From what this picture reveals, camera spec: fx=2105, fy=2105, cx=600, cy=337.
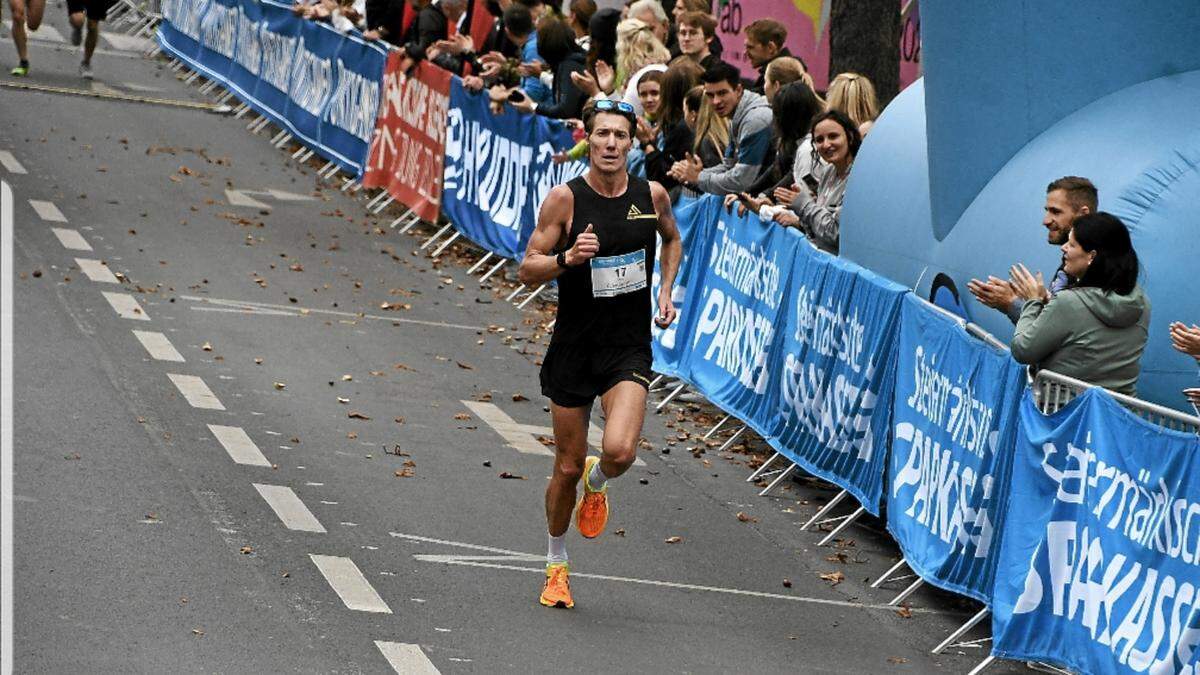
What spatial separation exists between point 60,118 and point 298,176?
3.51 m

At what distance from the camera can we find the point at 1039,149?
10578 mm

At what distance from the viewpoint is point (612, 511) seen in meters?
10.9

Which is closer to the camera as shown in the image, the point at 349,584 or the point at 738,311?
the point at 349,584

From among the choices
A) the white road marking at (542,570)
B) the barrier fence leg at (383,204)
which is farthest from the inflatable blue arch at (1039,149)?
the barrier fence leg at (383,204)

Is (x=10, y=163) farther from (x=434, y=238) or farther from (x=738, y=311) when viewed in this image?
(x=738, y=311)

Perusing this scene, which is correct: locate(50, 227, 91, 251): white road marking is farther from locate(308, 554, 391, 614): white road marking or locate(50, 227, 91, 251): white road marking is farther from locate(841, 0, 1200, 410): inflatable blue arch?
locate(308, 554, 391, 614): white road marking

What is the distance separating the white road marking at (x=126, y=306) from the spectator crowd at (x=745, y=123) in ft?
11.0

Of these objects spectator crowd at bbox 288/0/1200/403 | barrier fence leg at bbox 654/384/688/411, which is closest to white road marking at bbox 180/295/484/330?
spectator crowd at bbox 288/0/1200/403

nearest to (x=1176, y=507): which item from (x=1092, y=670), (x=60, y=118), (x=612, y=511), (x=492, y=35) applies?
(x=1092, y=670)

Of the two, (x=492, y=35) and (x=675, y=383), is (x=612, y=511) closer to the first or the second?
(x=675, y=383)

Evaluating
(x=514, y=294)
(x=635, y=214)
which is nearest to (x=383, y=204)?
(x=514, y=294)

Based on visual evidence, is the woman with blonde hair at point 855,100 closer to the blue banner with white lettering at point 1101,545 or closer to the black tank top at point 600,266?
the black tank top at point 600,266

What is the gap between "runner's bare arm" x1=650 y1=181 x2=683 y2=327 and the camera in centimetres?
926

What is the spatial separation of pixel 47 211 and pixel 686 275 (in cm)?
700
